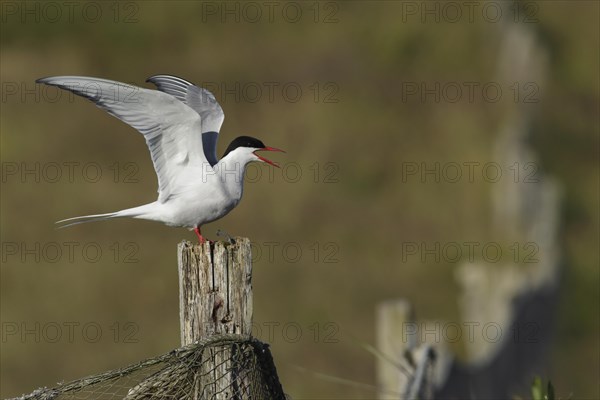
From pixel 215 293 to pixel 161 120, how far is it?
56.4 inches

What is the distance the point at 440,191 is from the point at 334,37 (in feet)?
9.39

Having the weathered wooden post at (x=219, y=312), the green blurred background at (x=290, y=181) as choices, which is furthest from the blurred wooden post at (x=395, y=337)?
the green blurred background at (x=290, y=181)

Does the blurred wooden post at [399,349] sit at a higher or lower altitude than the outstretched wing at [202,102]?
lower

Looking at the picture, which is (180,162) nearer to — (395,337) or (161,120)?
(161,120)

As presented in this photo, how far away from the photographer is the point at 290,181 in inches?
490

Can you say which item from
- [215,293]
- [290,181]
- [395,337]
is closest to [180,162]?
[215,293]

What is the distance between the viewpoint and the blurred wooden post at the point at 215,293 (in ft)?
12.2

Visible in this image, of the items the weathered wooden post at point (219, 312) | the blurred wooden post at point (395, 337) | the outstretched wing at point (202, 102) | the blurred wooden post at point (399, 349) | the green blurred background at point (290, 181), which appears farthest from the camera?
the green blurred background at point (290, 181)

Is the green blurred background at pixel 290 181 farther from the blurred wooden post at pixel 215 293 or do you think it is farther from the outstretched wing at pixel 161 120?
the blurred wooden post at pixel 215 293

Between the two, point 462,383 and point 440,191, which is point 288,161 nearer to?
point 440,191

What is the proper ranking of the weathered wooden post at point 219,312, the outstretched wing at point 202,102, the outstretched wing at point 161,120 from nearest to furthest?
the weathered wooden post at point 219,312, the outstretched wing at point 161,120, the outstretched wing at point 202,102

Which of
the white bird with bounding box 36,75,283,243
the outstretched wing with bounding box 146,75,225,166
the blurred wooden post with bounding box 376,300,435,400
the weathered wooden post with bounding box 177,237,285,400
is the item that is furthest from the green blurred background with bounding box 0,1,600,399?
the weathered wooden post with bounding box 177,237,285,400

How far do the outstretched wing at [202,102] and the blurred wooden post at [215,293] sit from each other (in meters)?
1.72

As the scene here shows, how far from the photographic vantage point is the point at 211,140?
18.3ft
